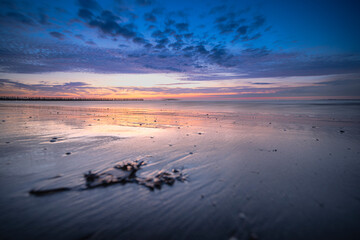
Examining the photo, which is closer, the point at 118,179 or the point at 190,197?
the point at 190,197

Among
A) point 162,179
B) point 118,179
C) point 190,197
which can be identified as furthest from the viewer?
point 162,179

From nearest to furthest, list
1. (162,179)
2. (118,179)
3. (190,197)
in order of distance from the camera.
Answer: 1. (190,197)
2. (118,179)
3. (162,179)

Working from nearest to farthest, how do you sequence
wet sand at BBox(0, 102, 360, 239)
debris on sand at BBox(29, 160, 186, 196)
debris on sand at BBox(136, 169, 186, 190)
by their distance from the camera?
wet sand at BBox(0, 102, 360, 239)
debris on sand at BBox(29, 160, 186, 196)
debris on sand at BBox(136, 169, 186, 190)

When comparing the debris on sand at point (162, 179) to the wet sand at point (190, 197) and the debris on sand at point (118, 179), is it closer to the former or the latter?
the debris on sand at point (118, 179)

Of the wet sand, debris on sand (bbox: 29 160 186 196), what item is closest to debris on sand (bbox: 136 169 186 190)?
debris on sand (bbox: 29 160 186 196)

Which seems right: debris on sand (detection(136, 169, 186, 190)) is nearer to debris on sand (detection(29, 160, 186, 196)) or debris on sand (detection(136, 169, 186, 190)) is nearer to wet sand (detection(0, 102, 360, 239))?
debris on sand (detection(29, 160, 186, 196))

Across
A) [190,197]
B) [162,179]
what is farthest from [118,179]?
[190,197]

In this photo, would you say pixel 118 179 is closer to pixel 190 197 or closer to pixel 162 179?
pixel 162 179

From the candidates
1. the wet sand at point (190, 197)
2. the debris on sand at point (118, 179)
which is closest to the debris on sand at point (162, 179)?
the debris on sand at point (118, 179)

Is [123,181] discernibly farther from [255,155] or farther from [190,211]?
[255,155]

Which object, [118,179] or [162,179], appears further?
[162,179]

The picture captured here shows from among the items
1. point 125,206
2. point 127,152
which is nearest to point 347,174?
point 125,206

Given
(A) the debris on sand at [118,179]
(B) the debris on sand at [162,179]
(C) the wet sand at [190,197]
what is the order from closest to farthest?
(C) the wet sand at [190,197], (A) the debris on sand at [118,179], (B) the debris on sand at [162,179]

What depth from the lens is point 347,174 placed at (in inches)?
189
